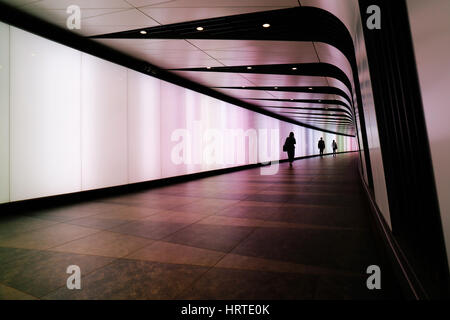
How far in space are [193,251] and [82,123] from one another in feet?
17.6

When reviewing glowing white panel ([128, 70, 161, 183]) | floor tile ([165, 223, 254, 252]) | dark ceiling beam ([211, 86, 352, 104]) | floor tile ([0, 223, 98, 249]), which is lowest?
floor tile ([165, 223, 254, 252])

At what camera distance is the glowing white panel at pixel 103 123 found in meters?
7.35

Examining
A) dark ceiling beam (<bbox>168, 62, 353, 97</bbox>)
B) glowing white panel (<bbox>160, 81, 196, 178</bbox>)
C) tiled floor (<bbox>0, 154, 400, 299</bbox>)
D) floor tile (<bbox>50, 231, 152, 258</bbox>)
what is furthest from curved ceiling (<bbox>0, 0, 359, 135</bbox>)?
floor tile (<bbox>50, 231, 152, 258</bbox>)

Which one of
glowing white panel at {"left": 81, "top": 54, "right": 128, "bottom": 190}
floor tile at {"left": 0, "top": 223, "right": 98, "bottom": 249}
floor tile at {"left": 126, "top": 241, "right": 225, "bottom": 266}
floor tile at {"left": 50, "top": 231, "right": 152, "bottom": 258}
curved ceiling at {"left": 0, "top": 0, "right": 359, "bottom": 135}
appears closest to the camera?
floor tile at {"left": 126, "top": 241, "right": 225, "bottom": 266}

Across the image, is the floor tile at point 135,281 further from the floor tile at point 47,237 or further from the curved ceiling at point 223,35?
the curved ceiling at point 223,35

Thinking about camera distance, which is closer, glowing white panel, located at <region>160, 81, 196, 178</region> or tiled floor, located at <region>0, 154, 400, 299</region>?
A: tiled floor, located at <region>0, 154, 400, 299</region>

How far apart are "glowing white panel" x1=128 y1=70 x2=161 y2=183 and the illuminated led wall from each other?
33 mm

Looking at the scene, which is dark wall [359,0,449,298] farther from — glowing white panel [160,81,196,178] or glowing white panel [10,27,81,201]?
glowing white panel [160,81,196,178]

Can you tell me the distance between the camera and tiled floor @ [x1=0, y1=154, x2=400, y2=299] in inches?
103

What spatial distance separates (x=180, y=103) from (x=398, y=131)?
368 inches

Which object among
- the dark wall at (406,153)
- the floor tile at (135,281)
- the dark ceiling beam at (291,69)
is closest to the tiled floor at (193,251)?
the floor tile at (135,281)

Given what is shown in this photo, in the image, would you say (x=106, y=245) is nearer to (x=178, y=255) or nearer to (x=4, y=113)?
(x=178, y=255)
